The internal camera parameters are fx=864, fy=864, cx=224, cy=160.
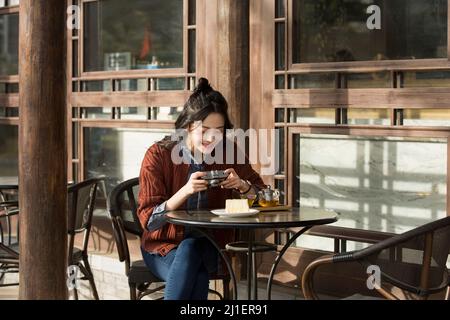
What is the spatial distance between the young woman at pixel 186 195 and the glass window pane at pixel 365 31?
84 centimetres

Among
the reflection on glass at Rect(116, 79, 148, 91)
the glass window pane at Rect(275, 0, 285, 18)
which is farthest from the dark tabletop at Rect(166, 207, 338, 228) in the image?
the reflection on glass at Rect(116, 79, 148, 91)

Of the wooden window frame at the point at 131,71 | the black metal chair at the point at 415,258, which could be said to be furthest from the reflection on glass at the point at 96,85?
the black metal chair at the point at 415,258

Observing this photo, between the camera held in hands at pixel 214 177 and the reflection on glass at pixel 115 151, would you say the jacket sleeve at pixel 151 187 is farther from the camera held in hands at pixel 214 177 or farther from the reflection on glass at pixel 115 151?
the reflection on glass at pixel 115 151

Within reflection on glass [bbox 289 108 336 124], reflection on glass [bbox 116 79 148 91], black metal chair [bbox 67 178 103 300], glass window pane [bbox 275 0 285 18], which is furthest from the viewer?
reflection on glass [bbox 116 79 148 91]

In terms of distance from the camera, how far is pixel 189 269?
354 centimetres

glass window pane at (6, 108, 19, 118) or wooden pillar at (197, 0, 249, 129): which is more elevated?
wooden pillar at (197, 0, 249, 129)

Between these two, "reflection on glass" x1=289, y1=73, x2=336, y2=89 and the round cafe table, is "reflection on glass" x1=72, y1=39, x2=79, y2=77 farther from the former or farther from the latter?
the round cafe table

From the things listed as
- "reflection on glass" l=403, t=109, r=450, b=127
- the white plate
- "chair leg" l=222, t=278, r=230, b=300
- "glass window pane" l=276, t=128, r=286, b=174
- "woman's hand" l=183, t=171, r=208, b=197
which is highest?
"reflection on glass" l=403, t=109, r=450, b=127

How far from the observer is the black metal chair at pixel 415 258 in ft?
10.3

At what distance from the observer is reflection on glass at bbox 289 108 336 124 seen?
4.36 metres

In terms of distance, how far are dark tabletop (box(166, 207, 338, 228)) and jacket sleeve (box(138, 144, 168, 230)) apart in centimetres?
15

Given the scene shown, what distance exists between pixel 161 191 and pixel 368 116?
3.69 feet

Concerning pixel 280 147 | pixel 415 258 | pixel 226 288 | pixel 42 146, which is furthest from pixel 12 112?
pixel 415 258
